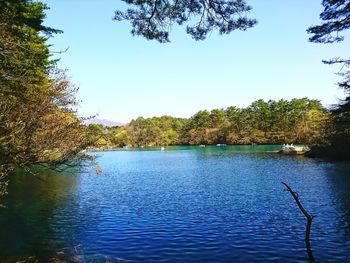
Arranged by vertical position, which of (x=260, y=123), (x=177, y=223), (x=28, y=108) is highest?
(x=260, y=123)

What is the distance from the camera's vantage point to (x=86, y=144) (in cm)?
2366

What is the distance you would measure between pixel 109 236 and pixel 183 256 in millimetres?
5252

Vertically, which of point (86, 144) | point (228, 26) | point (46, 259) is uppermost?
point (228, 26)

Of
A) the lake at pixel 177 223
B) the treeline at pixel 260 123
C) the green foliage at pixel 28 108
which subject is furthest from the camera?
the treeline at pixel 260 123

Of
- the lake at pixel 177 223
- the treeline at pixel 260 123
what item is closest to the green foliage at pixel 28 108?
the lake at pixel 177 223

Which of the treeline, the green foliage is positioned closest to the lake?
the green foliage

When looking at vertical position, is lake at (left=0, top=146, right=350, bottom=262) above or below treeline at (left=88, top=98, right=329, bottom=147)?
below

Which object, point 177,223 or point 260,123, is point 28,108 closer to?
point 177,223

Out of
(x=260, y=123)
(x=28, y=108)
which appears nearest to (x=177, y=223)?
(x=28, y=108)

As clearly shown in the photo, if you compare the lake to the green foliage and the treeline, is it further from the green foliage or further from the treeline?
the treeline

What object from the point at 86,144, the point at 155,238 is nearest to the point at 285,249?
the point at 155,238

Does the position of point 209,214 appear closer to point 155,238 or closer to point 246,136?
point 155,238

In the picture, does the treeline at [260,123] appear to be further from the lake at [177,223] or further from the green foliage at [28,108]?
the green foliage at [28,108]

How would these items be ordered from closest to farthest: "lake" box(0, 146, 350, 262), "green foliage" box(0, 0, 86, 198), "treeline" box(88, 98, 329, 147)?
"green foliage" box(0, 0, 86, 198) → "lake" box(0, 146, 350, 262) → "treeline" box(88, 98, 329, 147)
